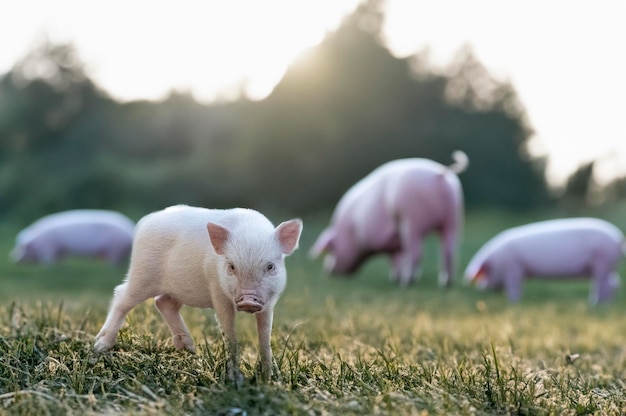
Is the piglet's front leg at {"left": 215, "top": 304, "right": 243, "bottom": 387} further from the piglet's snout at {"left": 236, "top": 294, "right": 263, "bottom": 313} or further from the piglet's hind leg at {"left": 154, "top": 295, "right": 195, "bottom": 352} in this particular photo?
the piglet's hind leg at {"left": 154, "top": 295, "right": 195, "bottom": 352}

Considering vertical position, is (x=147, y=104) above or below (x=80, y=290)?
above

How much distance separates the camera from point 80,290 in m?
7.84

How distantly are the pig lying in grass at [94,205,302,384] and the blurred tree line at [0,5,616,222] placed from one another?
47.5ft

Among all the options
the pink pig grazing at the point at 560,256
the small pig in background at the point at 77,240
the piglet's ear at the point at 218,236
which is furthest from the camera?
the small pig in background at the point at 77,240

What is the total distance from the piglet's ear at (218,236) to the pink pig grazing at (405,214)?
19.1ft

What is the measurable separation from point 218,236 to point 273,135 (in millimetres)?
15631

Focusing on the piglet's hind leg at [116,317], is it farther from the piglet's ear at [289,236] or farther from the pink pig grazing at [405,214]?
the pink pig grazing at [405,214]

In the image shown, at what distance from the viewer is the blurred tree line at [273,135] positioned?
1778cm

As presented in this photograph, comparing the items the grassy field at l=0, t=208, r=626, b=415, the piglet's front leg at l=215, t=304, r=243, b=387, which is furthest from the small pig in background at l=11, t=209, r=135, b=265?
the piglet's front leg at l=215, t=304, r=243, b=387

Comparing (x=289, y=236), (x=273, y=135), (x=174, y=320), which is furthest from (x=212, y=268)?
(x=273, y=135)

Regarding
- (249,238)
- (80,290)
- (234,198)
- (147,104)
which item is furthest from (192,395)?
(147,104)

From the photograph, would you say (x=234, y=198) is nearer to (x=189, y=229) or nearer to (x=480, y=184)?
(x=480, y=184)

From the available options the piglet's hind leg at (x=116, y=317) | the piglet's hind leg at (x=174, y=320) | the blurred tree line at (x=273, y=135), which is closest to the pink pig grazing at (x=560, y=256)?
the piglet's hind leg at (x=174, y=320)

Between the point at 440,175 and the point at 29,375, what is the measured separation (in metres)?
6.56
